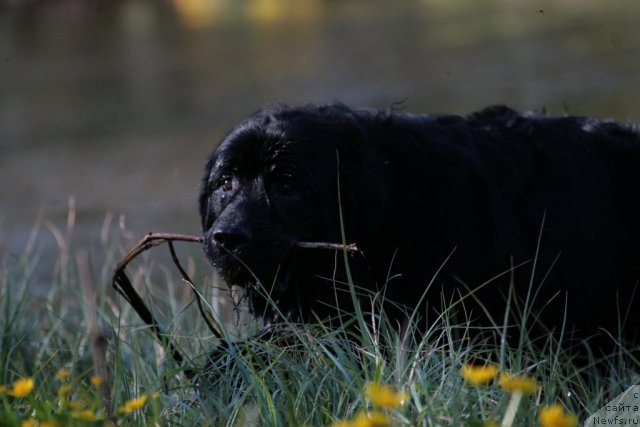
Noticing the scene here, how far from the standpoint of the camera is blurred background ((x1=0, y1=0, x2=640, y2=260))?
38.1ft

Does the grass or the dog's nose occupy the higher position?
the dog's nose

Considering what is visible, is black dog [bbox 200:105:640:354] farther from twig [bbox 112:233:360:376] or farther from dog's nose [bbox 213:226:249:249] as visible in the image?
twig [bbox 112:233:360:376]

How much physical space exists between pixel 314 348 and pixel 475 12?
57.0 ft

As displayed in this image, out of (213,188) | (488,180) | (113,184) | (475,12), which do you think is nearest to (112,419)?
(213,188)

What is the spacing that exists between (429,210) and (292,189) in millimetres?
517

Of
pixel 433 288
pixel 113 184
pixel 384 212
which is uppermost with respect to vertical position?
pixel 384 212

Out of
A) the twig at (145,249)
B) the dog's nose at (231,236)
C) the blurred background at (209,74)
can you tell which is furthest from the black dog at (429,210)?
the blurred background at (209,74)

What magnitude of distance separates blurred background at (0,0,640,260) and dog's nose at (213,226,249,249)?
146 inches

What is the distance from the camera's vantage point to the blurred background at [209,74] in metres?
11.6

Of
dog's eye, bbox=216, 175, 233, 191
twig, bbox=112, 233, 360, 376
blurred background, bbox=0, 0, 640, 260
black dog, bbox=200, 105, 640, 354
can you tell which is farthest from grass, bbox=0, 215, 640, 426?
blurred background, bbox=0, 0, 640, 260

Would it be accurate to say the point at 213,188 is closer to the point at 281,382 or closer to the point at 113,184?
the point at 281,382

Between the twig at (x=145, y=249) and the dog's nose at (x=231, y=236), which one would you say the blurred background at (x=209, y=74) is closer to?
the twig at (x=145, y=249)

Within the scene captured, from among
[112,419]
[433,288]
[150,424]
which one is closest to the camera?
[112,419]

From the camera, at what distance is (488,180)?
427 centimetres
